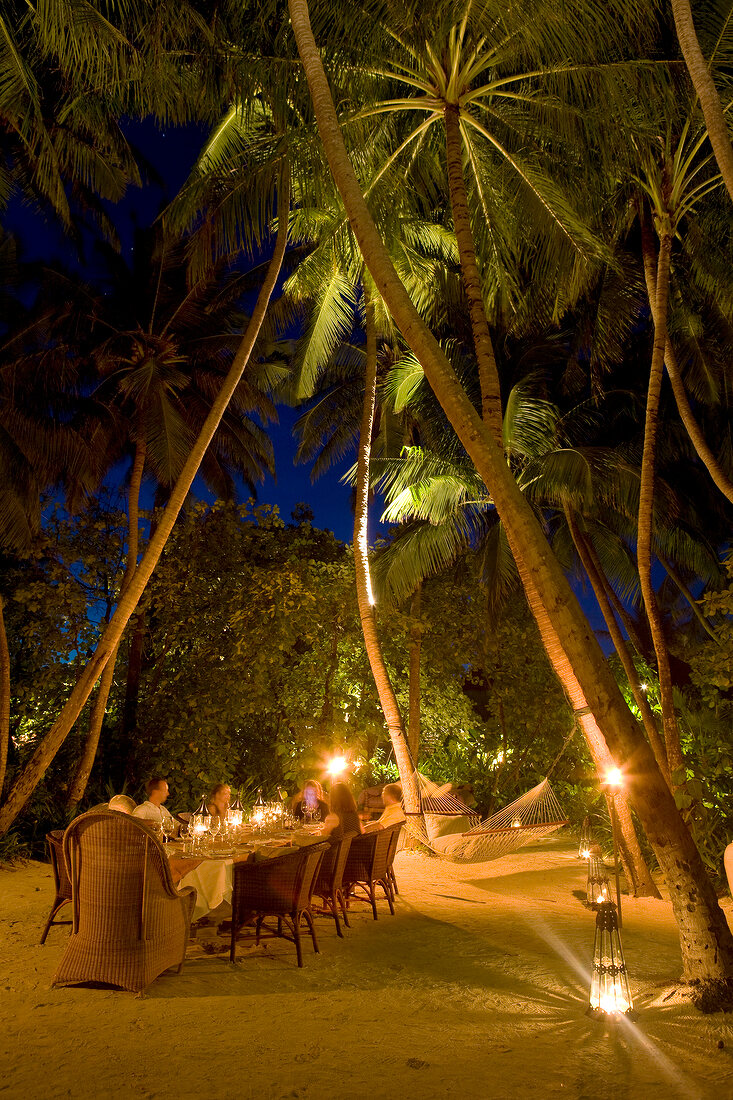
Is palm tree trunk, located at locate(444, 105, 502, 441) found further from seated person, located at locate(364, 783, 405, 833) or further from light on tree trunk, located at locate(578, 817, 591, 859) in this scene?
light on tree trunk, located at locate(578, 817, 591, 859)

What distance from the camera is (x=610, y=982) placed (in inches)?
160

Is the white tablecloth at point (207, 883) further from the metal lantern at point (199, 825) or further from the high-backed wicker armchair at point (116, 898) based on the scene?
the high-backed wicker armchair at point (116, 898)

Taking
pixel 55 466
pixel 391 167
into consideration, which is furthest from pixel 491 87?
pixel 55 466

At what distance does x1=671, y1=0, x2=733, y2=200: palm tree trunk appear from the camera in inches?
203

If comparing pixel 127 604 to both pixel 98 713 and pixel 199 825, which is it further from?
pixel 199 825

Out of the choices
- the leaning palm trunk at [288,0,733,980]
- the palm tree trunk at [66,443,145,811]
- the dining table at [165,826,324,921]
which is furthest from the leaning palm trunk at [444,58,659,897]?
the palm tree trunk at [66,443,145,811]

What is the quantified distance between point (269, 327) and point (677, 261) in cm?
646

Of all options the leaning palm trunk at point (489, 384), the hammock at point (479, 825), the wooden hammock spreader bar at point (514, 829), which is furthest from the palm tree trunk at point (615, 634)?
the wooden hammock spreader bar at point (514, 829)

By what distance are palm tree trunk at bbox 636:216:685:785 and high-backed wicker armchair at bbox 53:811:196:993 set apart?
5276mm

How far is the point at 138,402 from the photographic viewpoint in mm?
11594

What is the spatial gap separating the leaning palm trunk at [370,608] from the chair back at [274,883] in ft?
15.8

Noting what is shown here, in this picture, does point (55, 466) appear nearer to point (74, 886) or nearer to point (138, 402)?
point (138, 402)

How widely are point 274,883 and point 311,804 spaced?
2.59m

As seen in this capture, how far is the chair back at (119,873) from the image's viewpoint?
432cm
